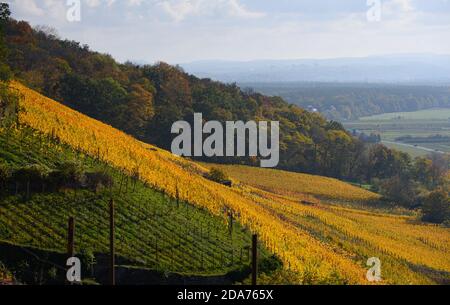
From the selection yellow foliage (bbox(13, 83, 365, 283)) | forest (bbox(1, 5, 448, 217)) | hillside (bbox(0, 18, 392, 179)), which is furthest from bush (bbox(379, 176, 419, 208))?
yellow foliage (bbox(13, 83, 365, 283))

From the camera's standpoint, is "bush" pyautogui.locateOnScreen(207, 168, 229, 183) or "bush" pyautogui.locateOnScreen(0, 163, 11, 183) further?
"bush" pyautogui.locateOnScreen(207, 168, 229, 183)

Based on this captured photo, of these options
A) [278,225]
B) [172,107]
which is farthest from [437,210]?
[172,107]

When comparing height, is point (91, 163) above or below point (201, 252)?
above

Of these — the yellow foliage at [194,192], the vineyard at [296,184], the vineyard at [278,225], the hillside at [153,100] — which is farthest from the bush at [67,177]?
the hillside at [153,100]

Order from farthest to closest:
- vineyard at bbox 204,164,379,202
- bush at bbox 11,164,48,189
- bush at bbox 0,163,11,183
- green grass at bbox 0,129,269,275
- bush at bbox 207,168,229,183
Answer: vineyard at bbox 204,164,379,202, bush at bbox 207,168,229,183, bush at bbox 11,164,48,189, bush at bbox 0,163,11,183, green grass at bbox 0,129,269,275

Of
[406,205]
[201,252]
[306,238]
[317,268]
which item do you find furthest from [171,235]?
[406,205]

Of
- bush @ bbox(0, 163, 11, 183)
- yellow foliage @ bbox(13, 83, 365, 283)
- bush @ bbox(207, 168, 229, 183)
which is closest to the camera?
bush @ bbox(0, 163, 11, 183)

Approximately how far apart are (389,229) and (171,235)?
1420 inches

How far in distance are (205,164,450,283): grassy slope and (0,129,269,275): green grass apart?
13622 millimetres

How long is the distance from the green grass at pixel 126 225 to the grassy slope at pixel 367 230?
44.7 ft

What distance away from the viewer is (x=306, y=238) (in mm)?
41188

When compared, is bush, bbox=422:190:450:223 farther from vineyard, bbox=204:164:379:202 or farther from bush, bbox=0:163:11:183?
bush, bbox=0:163:11:183

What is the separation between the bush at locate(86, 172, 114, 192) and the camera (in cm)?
3056

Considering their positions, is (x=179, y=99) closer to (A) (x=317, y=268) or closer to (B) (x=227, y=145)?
(B) (x=227, y=145)
